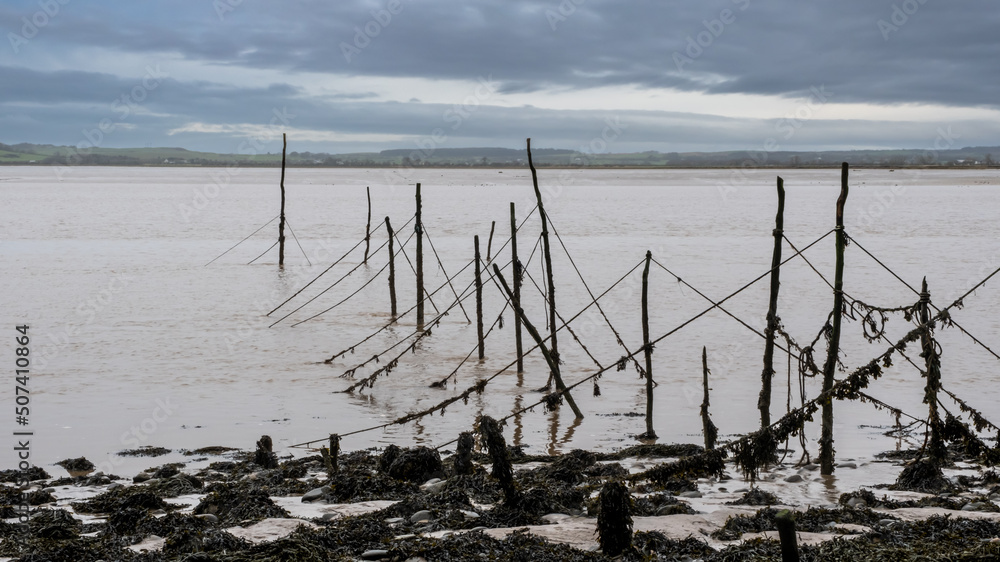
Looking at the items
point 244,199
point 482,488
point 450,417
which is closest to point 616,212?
point 244,199

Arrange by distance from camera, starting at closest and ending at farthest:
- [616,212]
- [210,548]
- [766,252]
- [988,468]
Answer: [210,548] < [988,468] < [766,252] < [616,212]

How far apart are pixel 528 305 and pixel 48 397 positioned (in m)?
10.6

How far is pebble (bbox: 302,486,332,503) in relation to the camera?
25.1 feet

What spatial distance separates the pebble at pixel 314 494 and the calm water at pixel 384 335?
2.39 meters

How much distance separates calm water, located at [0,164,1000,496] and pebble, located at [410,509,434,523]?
328cm

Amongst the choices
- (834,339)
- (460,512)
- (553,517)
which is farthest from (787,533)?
(834,339)

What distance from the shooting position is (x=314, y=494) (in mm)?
7703

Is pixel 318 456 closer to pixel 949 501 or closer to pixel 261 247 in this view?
pixel 949 501

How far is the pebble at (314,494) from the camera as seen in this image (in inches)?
302

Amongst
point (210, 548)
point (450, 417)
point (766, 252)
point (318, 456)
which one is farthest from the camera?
point (766, 252)

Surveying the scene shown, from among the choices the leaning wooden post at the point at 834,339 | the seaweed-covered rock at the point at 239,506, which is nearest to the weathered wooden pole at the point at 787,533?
the leaning wooden post at the point at 834,339

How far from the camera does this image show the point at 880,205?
52.4m

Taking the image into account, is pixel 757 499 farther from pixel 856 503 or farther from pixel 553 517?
pixel 553 517

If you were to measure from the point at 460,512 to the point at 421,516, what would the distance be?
0.31 m
